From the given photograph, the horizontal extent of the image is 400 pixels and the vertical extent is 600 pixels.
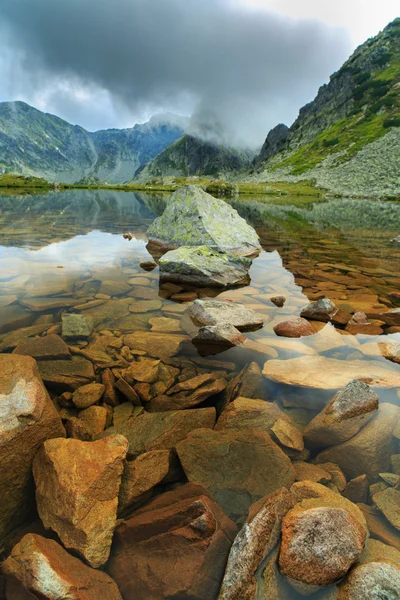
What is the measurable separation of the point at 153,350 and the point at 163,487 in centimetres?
335

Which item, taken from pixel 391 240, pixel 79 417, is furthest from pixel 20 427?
pixel 391 240

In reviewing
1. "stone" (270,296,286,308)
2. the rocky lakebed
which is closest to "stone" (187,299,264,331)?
the rocky lakebed

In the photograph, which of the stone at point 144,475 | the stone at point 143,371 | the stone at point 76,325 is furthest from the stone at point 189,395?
the stone at point 76,325

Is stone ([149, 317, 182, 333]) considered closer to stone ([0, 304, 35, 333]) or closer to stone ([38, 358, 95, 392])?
stone ([38, 358, 95, 392])

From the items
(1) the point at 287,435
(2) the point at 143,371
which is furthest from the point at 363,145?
(1) the point at 287,435

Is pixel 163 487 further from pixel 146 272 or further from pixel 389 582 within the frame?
pixel 146 272

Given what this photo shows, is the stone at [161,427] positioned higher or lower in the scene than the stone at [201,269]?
lower

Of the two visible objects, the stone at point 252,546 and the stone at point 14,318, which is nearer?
the stone at point 252,546

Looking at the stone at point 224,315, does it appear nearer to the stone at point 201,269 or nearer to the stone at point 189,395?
the stone at point 189,395

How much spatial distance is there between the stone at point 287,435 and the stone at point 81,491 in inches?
89.2

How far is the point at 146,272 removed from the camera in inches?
517

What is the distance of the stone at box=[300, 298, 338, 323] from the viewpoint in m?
8.44

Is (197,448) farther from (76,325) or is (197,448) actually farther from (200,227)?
(200,227)

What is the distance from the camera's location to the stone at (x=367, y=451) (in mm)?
4055
